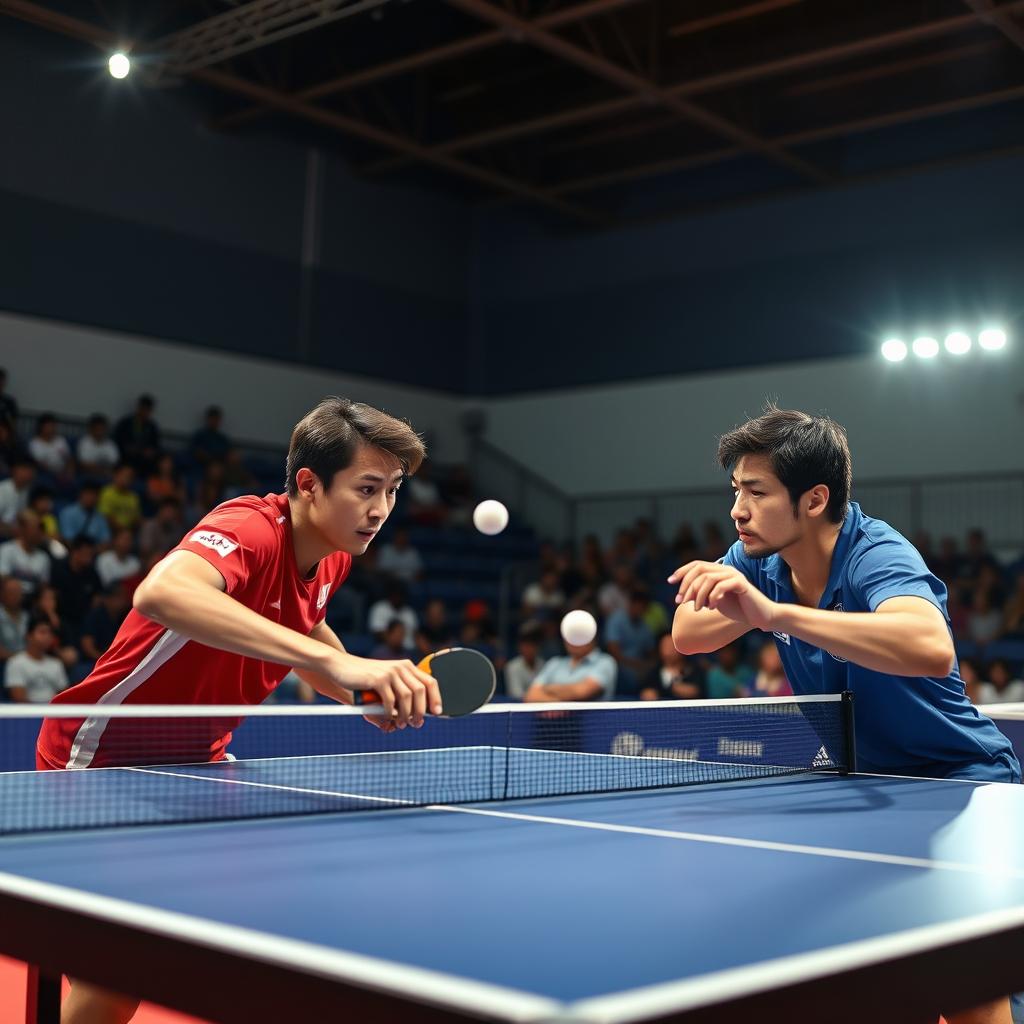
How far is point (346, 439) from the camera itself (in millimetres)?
2775

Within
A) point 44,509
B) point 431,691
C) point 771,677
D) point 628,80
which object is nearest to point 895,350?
point 628,80

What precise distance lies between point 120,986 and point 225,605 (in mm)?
980

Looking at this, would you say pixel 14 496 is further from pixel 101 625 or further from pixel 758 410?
pixel 758 410

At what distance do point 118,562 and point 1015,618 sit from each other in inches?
289

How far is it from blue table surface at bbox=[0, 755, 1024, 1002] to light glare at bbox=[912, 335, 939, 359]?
37.5 ft

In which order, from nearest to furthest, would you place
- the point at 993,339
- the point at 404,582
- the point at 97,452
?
the point at 97,452 → the point at 404,582 → the point at 993,339

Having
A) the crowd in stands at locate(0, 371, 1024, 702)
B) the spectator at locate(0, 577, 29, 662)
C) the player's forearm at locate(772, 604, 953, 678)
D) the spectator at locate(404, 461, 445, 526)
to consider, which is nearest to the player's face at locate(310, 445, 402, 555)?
the player's forearm at locate(772, 604, 953, 678)

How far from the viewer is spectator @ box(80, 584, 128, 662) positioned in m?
8.77

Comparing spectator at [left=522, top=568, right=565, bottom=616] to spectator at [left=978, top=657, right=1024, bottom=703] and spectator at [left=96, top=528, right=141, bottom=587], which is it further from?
spectator at [left=978, top=657, right=1024, bottom=703]

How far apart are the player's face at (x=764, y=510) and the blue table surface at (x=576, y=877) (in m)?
0.60

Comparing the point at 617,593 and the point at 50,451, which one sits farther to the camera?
the point at 617,593

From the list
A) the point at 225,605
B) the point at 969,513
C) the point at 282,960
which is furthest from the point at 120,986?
the point at 969,513

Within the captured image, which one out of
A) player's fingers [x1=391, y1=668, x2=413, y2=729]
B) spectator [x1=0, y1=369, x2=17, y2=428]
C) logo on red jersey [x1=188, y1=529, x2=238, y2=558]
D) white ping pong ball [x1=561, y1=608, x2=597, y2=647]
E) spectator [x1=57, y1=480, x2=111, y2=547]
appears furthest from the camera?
spectator [x1=0, y1=369, x2=17, y2=428]

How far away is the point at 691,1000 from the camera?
1.13 m
